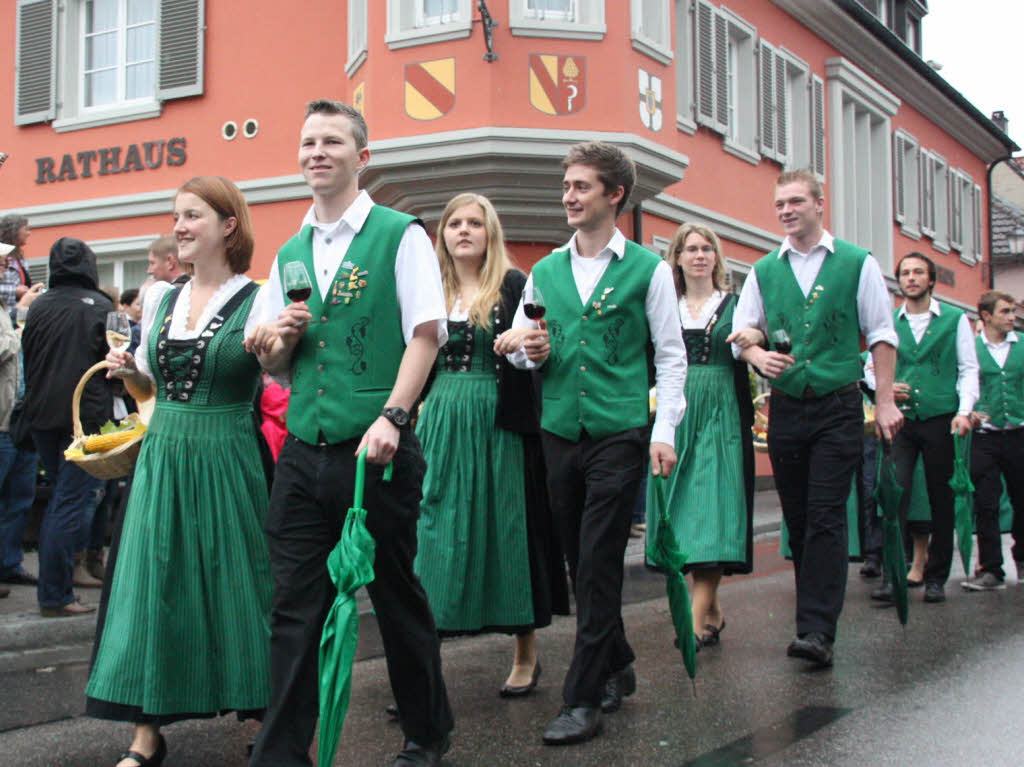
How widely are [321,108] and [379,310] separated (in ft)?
2.17

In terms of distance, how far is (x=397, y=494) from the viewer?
3660 mm

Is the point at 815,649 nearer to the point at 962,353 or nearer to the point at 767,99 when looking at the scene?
the point at 962,353

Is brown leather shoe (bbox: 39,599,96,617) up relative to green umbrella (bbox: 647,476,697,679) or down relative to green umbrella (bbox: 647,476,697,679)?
down

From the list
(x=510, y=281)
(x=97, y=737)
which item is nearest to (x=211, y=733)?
(x=97, y=737)

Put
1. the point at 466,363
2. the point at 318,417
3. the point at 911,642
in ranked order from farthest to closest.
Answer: the point at 911,642
the point at 466,363
the point at 318,417

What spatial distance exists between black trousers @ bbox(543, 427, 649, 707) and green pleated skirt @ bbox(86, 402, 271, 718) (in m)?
1.10

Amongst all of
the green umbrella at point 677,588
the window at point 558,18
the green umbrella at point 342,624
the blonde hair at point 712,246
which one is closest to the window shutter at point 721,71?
the window at point 558,18

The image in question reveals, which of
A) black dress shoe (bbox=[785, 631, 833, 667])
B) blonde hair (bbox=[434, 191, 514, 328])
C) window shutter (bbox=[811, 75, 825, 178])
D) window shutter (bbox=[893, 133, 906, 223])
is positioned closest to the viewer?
blonde hair (bbox=[434, 191, 514, 328])

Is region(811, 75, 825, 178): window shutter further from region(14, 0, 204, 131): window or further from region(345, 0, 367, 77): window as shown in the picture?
region(14, 0, 204, 131): window

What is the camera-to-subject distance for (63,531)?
21.9ft

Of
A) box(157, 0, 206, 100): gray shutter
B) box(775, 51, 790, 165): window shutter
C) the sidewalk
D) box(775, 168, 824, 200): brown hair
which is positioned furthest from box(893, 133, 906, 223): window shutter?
the sidewalk

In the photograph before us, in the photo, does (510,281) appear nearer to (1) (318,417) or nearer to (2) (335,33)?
(1) (318,417)

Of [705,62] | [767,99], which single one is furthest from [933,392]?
[767,99]

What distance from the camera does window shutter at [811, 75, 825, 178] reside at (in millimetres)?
20344
